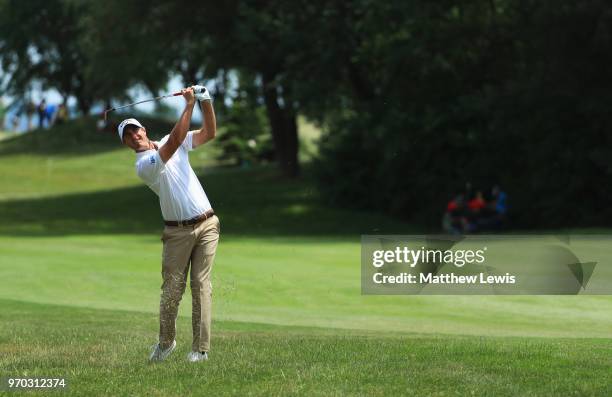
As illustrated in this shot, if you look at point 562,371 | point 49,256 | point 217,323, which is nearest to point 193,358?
point 562,371

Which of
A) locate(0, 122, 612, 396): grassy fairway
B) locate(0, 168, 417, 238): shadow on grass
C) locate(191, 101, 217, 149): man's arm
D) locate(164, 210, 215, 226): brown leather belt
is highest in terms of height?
locate(191, 101, 217, 149): man's arm

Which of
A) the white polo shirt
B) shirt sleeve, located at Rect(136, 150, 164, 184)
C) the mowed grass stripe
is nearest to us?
the mowed grass stripe

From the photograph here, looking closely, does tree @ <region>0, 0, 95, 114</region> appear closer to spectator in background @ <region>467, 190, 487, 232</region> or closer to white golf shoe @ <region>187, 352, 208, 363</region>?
spectator in background @ <region>467, 190, 487, 232</region>

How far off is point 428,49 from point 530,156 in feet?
16.2

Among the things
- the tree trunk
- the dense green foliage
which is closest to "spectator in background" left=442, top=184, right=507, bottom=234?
the dense green foliage

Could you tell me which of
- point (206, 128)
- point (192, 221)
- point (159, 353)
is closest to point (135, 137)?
point (206, 128)

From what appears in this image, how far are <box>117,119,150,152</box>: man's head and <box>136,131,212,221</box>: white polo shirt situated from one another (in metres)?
0.08

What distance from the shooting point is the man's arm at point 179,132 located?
930 centimetres

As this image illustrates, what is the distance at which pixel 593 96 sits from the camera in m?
32.8

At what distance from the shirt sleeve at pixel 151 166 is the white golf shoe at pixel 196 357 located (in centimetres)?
153

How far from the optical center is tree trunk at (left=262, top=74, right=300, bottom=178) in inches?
1921

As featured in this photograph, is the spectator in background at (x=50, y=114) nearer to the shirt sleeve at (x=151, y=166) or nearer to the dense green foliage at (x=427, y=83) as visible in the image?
the dense green foliage at (x=427, y=83)

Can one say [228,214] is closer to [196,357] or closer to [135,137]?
[196,357]

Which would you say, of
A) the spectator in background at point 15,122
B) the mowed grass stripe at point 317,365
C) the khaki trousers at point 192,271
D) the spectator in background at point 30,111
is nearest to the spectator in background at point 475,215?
the mowed grass stripe at point 317,365
